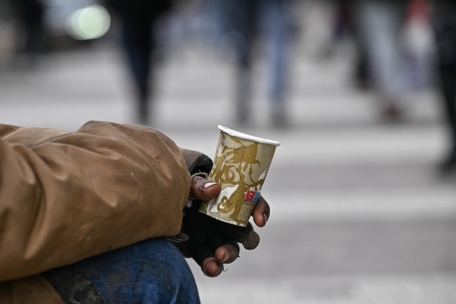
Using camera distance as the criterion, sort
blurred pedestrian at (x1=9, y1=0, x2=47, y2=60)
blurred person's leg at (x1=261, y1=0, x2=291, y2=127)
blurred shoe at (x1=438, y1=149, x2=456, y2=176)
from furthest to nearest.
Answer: blurred pedestrian at (x1=9, y1=0, x2=47, y2=60) < blurred person's leg at (x1=261, y1=0, x2=291, y2=127) < blurred shoe at (x1=438, y1=149, x2=456, y2=176)

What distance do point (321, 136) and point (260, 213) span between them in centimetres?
532

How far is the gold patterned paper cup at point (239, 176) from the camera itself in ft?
5.85

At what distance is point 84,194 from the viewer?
148 cm

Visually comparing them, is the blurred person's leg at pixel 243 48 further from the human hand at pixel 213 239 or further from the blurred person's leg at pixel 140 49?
the human hand at pixel 213 239

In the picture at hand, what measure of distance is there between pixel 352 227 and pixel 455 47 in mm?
1465

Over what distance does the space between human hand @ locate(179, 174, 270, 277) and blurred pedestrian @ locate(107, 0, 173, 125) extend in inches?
217

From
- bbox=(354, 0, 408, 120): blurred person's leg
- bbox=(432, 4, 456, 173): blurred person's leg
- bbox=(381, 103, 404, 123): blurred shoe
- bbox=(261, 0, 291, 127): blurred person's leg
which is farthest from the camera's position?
bbox=(381, 103, 404, 123): blurred shoe

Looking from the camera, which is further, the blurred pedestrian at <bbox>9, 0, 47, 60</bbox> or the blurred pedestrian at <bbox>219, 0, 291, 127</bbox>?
the blurred pedestrian at <bbox>9, 0, 47, 60</bbox>

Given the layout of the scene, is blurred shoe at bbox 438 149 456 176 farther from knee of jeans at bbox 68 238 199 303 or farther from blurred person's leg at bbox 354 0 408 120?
knee of jeans at bbox 68 238 199 303

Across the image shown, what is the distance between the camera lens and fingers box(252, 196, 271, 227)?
71.6 inches

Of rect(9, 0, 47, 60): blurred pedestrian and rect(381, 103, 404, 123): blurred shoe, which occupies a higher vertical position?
rect(381, 103, 404, 123): blurred shoe

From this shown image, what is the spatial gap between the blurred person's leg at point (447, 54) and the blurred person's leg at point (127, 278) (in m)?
3.87

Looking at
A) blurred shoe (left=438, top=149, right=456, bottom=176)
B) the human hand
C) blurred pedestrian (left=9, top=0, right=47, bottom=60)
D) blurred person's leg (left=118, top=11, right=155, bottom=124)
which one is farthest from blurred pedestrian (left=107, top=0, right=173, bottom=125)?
blurred pedestrian (left=9, top=0, right=47, bottom=60)

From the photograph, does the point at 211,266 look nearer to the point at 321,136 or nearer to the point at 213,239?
the point at 213,239
